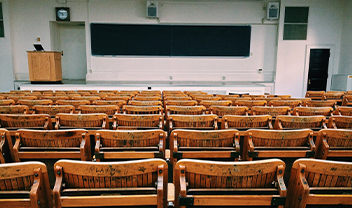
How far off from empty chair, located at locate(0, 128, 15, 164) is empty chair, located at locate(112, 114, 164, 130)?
934mm


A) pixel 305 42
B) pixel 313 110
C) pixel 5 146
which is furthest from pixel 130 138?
pixel 305 42

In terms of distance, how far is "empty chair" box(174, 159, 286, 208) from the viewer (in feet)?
4.06

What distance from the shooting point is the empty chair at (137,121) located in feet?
8.39

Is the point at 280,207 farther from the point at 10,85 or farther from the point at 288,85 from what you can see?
the point at 10,85

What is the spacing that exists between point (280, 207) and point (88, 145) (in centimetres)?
155

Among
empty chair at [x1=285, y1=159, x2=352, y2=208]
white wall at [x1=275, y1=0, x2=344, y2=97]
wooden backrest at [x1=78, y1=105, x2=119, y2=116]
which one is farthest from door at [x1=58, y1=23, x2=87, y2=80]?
empty chair at [x1=285, y1=159, x2=352, y2=208]

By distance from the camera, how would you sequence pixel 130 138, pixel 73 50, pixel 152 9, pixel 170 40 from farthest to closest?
pixel 73 50 < pixel 170 40 < pixel 152 9 < pixel 130 138

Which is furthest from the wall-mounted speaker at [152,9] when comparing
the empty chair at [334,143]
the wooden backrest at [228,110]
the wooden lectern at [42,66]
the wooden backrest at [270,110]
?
the empty chair at [334,143]

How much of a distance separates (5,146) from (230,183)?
1878 mm

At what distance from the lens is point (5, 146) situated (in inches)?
77.4

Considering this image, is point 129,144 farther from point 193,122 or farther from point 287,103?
point 287,103

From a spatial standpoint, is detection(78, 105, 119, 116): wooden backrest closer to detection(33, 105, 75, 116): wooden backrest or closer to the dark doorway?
detection(33, 105, 75, 116): wooden backrest

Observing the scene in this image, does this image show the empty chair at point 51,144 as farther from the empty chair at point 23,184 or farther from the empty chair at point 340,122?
the empty chair at point 340,122

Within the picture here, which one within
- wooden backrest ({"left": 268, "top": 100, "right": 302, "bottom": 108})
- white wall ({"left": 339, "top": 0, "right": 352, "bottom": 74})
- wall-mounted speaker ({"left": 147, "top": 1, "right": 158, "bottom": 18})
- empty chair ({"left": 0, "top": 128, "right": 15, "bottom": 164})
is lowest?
empty chair ({"left": 0, "top": 128, "right": 15, "bottom": 164})
